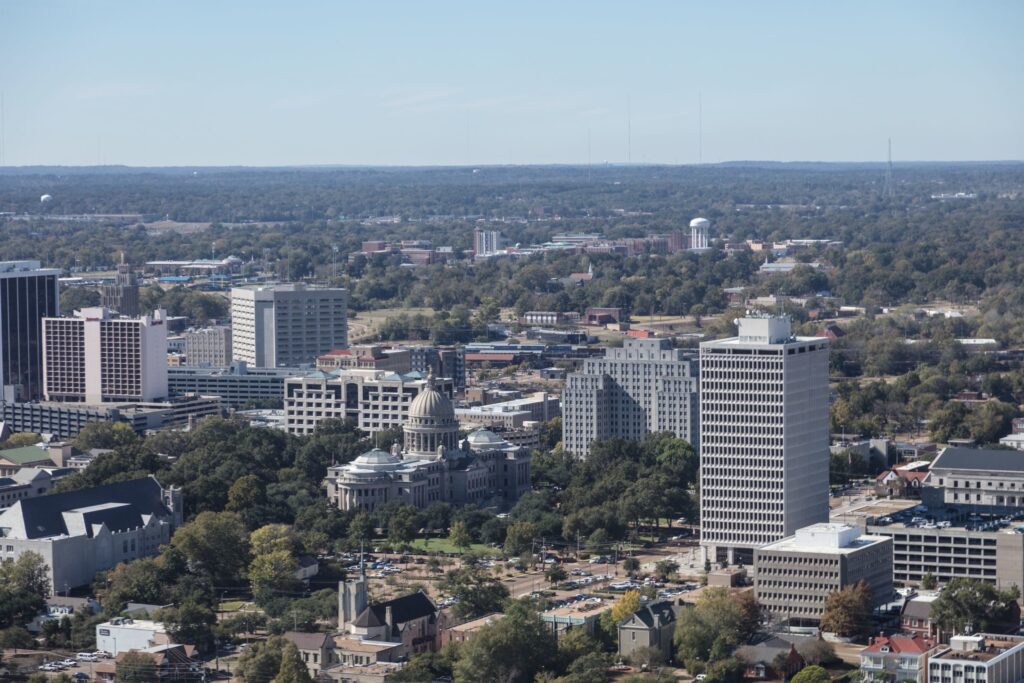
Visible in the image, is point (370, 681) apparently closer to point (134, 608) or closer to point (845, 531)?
point (134, 608)

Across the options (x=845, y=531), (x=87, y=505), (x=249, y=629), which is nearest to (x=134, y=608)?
(x=249, y=629)

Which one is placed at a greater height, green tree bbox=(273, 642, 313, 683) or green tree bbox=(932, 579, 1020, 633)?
green tree bbox=(932, 579, 1020, 633)

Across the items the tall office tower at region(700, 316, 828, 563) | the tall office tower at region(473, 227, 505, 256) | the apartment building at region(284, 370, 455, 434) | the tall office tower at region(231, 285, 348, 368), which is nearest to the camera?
the tall office tower at region(700, 316, 828, 563)

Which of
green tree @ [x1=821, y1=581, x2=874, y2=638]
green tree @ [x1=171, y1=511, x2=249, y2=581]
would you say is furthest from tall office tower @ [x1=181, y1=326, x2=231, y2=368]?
green tree @ [x1=821, y1=581, x2=874, y2=638]

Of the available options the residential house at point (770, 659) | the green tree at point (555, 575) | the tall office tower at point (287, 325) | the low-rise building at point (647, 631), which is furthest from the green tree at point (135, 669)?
the tall office tower at point (287, 325)

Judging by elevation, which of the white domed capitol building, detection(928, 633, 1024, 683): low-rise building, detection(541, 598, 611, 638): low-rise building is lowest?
detection(541, 598, 611, 638): low-rise building

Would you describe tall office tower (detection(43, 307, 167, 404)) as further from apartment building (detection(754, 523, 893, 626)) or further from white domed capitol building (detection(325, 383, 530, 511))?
apartment building (detection(754, 523, 893, 626))

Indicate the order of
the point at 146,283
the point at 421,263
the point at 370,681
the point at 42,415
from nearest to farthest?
the point at 370,681
the point at 42,415
the point at 146,283
the point at 421,263
